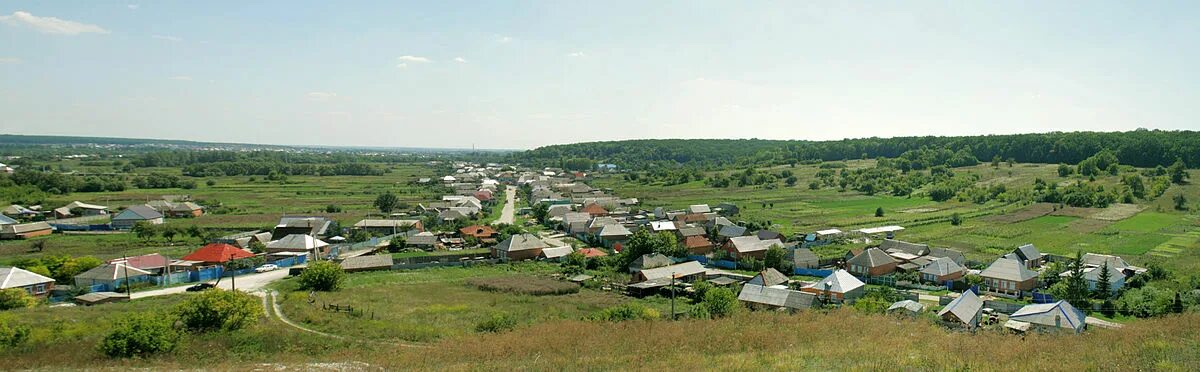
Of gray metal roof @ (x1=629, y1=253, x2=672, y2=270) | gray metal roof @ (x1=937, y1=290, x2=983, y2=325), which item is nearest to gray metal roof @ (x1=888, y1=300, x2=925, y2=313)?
gray metal roof @ (x1=937, y1=290, x2=983, y2=325)

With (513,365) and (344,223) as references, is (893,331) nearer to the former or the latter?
(513,365)

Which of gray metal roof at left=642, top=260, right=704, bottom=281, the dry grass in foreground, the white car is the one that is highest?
the dry grass in foreground

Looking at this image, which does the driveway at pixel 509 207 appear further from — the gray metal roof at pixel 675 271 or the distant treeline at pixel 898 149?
the distant treeline at pixel 898 149

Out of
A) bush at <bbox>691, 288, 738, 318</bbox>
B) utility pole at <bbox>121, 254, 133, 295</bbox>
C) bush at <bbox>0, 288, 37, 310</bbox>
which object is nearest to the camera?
bush at <bbox>691, 288, 738, 318</bbox>

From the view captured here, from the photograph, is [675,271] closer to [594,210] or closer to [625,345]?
[625,345]

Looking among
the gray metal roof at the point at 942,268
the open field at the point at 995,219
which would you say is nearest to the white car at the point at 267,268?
the open field at the point at 995,219

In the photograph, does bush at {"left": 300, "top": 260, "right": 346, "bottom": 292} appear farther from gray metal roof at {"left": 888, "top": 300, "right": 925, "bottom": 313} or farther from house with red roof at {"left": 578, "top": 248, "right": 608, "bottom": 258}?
gray metal roof at {"left": 888, "top": 300, "right": 925, "bottom": 313}
